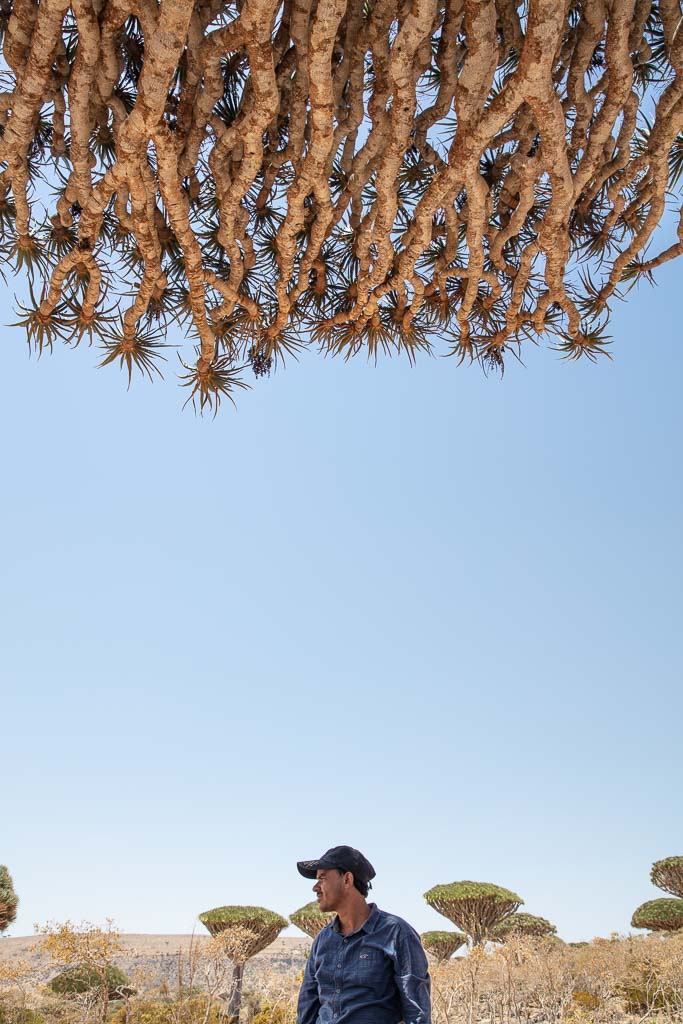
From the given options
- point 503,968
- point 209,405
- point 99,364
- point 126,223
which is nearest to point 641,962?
point 503,968

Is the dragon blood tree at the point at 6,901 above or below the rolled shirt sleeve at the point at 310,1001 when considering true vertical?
above

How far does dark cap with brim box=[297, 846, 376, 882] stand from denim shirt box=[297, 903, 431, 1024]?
0.39ft

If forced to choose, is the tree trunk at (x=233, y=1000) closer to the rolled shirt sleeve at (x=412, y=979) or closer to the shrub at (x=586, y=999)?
the shrub at (x=586, y=999)

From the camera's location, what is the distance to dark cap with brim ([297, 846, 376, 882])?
2.33m

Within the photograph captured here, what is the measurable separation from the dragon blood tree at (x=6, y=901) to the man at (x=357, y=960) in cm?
1071

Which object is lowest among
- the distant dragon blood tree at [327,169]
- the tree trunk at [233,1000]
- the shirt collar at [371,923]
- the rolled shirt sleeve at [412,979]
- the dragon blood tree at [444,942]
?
the tree trunk at [233,1000]

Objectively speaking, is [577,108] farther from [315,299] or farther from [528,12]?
[315,299]

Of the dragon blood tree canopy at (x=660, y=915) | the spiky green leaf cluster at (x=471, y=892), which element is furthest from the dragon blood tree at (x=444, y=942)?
the dragon blood tree canopy at (x=660, y=915)

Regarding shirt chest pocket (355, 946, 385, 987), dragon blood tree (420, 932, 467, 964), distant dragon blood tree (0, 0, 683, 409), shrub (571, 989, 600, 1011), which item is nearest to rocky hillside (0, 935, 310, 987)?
dragon blood tree (420, 932, 467, 964)

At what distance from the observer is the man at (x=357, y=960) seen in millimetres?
2096

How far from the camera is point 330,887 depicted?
230 cm

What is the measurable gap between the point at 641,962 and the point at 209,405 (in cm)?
751

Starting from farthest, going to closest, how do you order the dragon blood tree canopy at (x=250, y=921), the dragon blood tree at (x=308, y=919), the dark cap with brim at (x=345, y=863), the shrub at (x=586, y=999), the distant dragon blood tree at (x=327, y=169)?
the dragon blood tree at (x=308, y=919) < the dragon blood tree canopy at (x=250, y=921) < the shrub at (x=586, y=999) < the distant dragon blood tree at (x=327, y=169) < the dark cap with brim at (x=345, y=863)

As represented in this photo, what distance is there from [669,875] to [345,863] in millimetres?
15839
